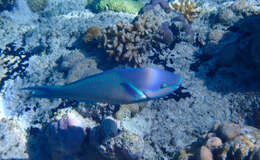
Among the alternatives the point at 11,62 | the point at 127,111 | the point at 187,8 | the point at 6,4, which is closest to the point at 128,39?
the point at 127,111

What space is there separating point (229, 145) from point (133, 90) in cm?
257

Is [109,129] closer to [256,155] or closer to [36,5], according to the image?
[256,155]

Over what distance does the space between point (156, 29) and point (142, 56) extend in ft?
3.53

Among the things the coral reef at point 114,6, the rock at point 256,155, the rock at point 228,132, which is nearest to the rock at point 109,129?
the rock at point 228,132

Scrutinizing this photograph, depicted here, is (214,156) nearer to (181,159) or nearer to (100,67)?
(181,159)

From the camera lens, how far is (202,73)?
5406 millimetres

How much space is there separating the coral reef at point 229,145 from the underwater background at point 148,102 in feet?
0.06

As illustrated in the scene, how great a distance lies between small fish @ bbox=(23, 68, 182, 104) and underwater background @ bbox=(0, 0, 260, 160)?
1795mm

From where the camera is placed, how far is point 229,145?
12.0 feet

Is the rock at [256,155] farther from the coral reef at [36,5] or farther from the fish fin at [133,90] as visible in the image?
the coral reef at [36,5]

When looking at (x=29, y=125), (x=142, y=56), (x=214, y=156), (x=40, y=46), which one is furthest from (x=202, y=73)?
(x=40, y=46)

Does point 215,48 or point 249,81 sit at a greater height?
point 215,48

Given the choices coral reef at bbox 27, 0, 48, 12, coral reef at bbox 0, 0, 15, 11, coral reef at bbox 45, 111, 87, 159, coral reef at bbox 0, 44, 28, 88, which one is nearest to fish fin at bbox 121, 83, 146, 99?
coral reef at bbox 45, 111, 87, 159

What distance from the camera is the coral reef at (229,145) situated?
3.45 metres
